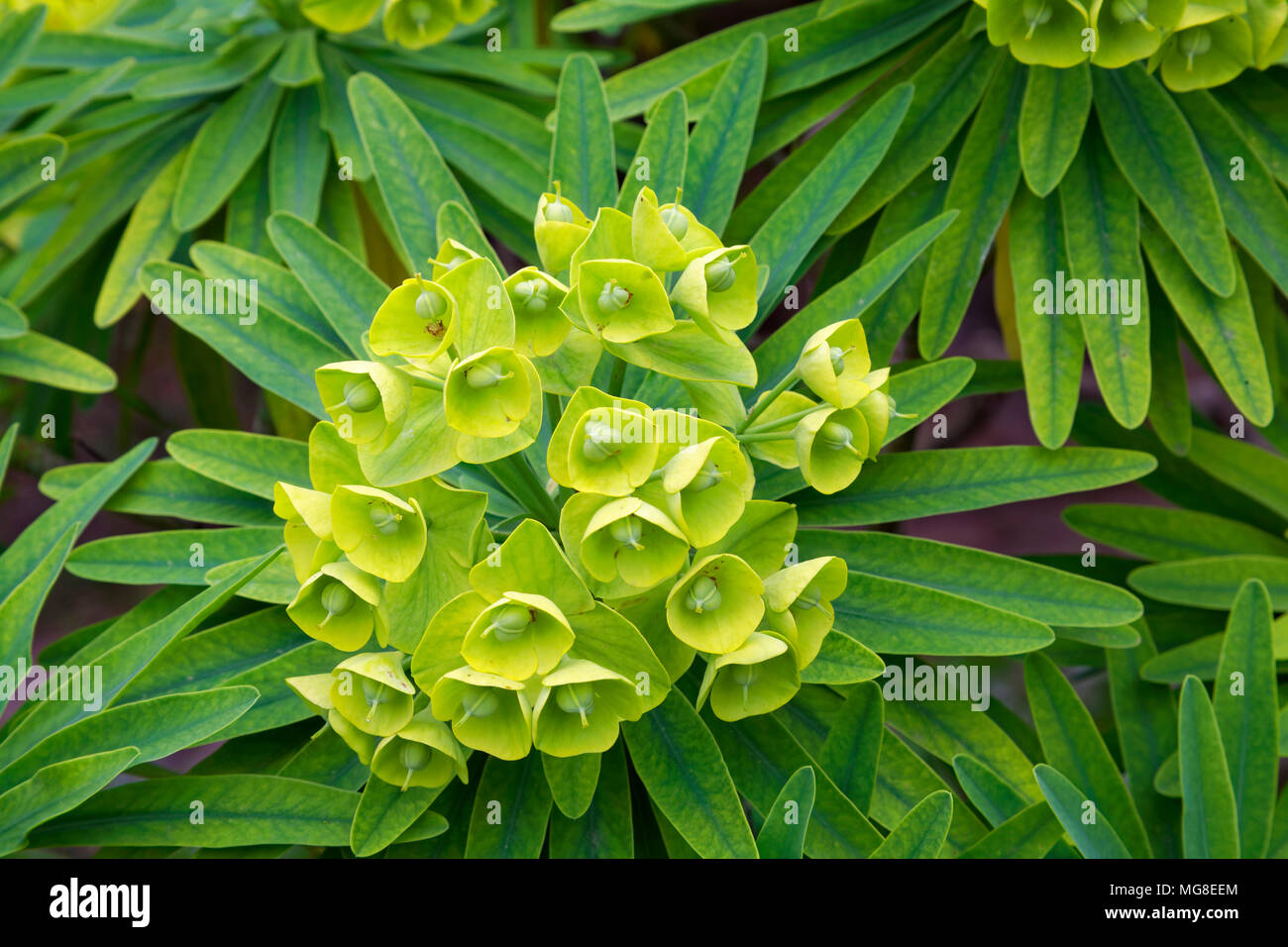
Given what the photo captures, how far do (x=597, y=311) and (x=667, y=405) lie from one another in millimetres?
439

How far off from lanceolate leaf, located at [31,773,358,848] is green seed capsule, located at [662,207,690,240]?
30.1 inches

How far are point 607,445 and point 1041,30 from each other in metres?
0.98

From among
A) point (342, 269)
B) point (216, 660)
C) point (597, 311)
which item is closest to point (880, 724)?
point (597, 311)

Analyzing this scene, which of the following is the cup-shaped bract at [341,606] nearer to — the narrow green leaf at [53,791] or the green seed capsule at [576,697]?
the green seed capsule at [576,697]

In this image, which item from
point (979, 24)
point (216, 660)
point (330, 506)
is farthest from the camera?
point (979, 24)

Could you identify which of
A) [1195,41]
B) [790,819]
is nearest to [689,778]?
[790,819]

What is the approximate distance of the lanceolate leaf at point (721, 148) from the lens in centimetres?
164

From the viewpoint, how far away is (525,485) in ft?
4.32

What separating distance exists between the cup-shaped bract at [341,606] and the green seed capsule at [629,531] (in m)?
0.25

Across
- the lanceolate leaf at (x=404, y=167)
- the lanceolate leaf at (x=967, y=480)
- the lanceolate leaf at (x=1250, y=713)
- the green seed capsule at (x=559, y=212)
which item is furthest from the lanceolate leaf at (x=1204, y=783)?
the lanceolate leaf at (x=404, y=167)

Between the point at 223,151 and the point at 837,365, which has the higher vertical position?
the point at 223,151

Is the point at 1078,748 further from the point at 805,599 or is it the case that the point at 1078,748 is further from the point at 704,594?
the point at 704,594

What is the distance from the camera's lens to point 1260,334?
72.7 inches
